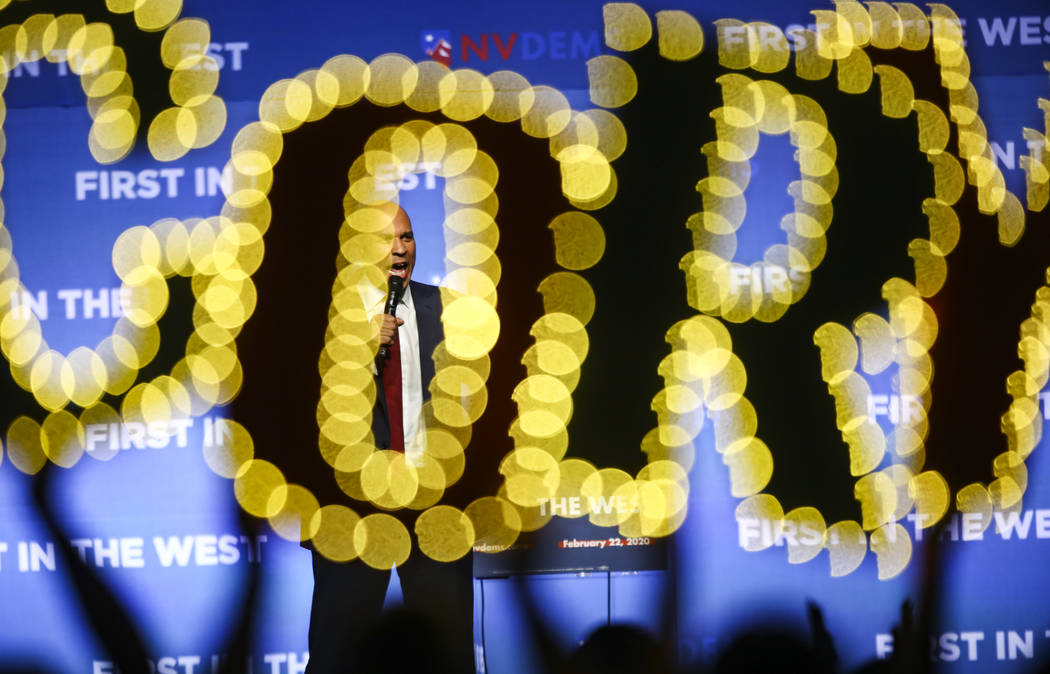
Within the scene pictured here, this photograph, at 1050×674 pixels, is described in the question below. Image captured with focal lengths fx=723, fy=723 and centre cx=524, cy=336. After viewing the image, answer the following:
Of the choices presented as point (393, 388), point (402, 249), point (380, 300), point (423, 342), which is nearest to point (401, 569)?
point (393, 388)

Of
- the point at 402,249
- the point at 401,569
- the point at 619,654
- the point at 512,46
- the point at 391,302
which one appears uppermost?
the point at 512,46

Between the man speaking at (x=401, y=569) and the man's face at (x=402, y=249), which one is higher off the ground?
the man's face at (x=402, y=249)

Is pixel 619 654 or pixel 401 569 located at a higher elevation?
pixel 401 569

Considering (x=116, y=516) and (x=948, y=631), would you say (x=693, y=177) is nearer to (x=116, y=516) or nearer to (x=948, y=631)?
(x=948, y=631)

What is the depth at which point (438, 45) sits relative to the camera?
1969 millimetres

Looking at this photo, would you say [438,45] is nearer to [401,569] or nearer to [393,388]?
[393,388]

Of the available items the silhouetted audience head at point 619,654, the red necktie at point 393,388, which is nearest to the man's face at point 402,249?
the red necktie at point 393,388

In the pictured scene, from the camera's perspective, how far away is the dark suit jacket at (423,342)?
185 centimetres

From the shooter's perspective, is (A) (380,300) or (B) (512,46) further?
(B) (512,46)

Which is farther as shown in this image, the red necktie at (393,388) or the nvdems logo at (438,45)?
the nvdems logo at (438,45)

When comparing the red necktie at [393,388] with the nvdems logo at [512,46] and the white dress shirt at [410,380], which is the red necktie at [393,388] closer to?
the white dress shirt at [410,380]

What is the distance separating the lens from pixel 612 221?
1.97 m

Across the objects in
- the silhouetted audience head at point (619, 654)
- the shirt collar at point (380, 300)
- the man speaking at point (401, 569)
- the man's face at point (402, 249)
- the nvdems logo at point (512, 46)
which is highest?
the nvdems logo at point (512, 46)

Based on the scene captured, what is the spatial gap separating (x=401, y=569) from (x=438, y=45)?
1400mm
